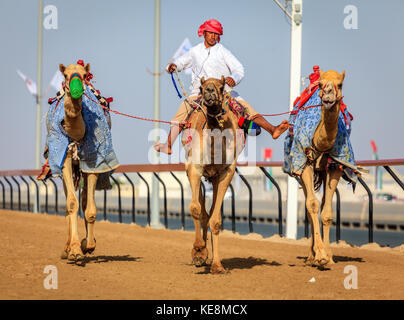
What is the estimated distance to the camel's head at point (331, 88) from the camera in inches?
344

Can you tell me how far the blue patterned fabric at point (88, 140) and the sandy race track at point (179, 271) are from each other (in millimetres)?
1241

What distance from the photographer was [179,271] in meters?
9.08

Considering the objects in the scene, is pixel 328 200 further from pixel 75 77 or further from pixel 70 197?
pixel 75 77

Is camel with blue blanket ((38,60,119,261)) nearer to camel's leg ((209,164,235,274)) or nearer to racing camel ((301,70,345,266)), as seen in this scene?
camel's leg ((209,164,235,274))

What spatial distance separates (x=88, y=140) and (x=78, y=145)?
15cm

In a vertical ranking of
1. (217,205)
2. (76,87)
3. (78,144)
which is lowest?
(217,205)

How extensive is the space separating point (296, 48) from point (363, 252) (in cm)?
688

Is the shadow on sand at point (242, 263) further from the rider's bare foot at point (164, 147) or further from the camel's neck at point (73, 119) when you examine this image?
the camel's neck at point (73, 119)

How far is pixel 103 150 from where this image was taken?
10133 mm

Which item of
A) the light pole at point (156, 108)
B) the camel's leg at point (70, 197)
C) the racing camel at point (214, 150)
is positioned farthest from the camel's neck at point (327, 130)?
the light pole at point (156, 108)

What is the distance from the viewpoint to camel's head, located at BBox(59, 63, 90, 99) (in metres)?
8.89

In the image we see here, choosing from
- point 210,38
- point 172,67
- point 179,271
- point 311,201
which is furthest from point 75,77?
point 311,201

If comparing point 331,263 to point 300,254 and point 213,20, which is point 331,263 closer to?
point 300,254

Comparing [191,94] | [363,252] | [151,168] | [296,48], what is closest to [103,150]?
[191,94]
